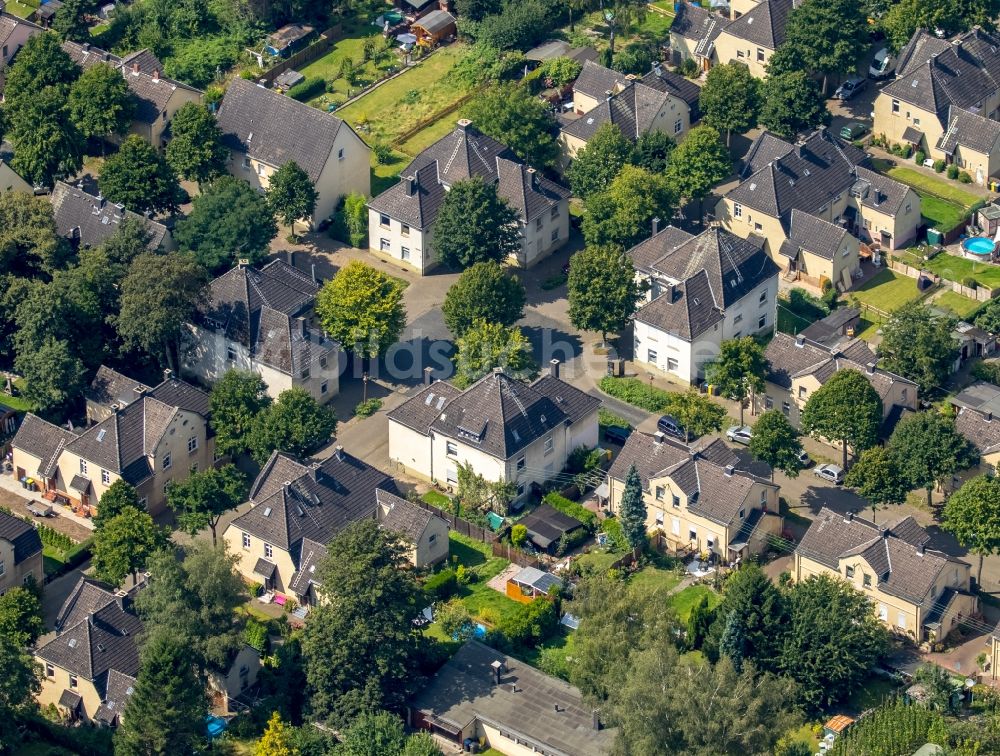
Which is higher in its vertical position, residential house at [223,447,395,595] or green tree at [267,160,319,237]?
green tree at [267,160,319,237]

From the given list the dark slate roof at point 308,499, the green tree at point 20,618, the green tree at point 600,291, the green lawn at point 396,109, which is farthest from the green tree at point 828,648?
the green lawn at point 396,109

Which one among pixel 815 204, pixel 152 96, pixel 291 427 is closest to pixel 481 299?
pixel 291 427

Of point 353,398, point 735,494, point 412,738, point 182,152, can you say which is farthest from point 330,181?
point 412,738

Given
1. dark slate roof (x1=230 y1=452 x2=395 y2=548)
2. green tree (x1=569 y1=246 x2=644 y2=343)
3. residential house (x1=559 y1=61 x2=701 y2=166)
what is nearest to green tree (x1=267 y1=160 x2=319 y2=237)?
residential house (x1=559 y1=61 x2=701 y2=166)

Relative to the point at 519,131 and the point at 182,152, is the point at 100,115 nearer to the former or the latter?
the point at 182,152

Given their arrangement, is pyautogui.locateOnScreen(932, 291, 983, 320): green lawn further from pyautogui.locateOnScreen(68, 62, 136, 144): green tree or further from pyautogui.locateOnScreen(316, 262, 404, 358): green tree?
pyautogui.locateOnScreen(68, 62, 136, 144): green tree

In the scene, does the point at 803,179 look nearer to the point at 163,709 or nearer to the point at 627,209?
the point at 627,209

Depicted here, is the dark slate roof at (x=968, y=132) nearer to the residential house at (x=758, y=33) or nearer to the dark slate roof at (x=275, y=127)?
the residential house at (x=758, y=33)
